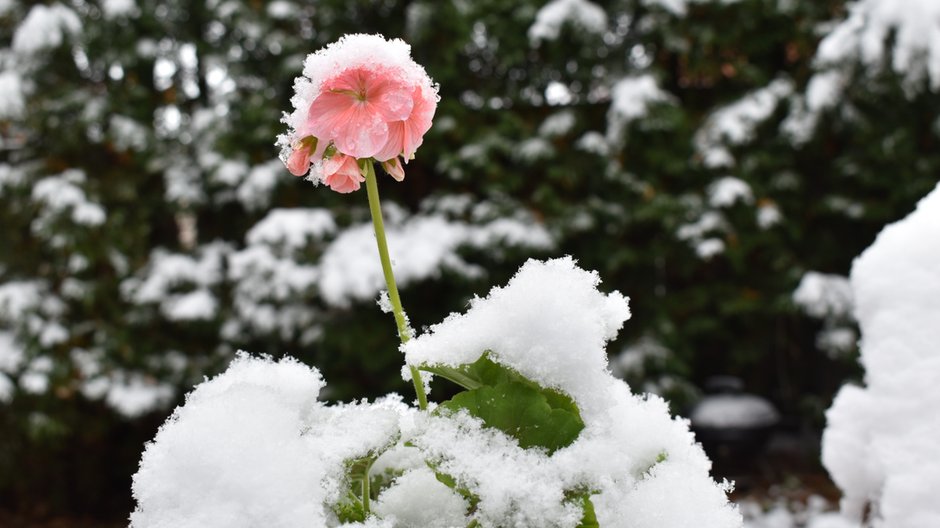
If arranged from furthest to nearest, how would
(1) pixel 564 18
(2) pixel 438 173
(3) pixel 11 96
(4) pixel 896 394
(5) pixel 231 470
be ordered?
(2) pixel 438 173 → (1) pixel 564 18 → (3) pixel 11 96 → (4) pixel 896 394 → (5) pixel 231 470

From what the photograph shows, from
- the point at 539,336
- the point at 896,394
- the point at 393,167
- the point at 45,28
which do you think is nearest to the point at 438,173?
the point at 45,28

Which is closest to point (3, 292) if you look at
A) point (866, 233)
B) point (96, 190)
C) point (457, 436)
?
point (96, 190)

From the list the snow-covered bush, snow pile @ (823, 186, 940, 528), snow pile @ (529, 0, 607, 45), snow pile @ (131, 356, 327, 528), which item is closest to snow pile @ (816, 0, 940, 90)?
snow pile @ (529, 0, 607, 45)

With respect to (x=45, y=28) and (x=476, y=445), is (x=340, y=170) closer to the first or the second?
(x=476, y=445)

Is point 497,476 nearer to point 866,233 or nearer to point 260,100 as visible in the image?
point 260,100

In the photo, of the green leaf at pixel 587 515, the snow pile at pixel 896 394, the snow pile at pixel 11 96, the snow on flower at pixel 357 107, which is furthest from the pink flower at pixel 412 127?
the snow pile at pixel 11 96

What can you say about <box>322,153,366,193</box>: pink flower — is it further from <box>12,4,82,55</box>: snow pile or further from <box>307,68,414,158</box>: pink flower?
<box>12,4,82,55</box>: snow pile
